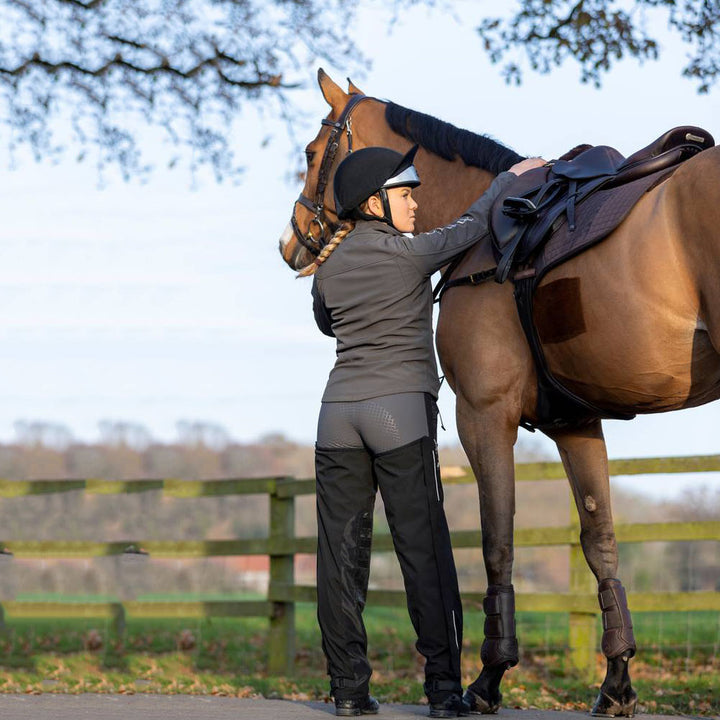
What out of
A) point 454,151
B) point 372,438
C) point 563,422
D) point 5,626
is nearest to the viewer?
point 372,438

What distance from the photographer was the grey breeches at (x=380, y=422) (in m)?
4.05

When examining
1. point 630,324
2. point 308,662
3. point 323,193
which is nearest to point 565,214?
point 630,324

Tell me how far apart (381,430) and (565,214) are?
113 centimetres

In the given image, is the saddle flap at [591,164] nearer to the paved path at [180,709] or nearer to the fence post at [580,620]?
the paved path at [180,709]

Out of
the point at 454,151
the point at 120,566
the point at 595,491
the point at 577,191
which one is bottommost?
the point at 120,566

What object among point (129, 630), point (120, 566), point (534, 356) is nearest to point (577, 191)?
point (534, 356)

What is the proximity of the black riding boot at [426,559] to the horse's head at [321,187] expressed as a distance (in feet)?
4.69

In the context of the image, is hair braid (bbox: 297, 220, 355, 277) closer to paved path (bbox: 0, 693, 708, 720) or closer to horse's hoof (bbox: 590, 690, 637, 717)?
paved path (bbox: 0, 693, 708, 720)

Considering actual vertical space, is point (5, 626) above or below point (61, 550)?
below

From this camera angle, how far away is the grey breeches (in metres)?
4.05

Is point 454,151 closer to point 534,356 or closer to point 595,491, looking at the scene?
point 534,356

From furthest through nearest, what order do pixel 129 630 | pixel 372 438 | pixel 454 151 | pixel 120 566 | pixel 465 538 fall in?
pixel 129 630
pixel 120 566
pixel 465 538
pixel 454 151
pixel 372 438

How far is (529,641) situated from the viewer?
9781 mm

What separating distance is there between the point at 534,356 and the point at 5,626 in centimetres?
677
